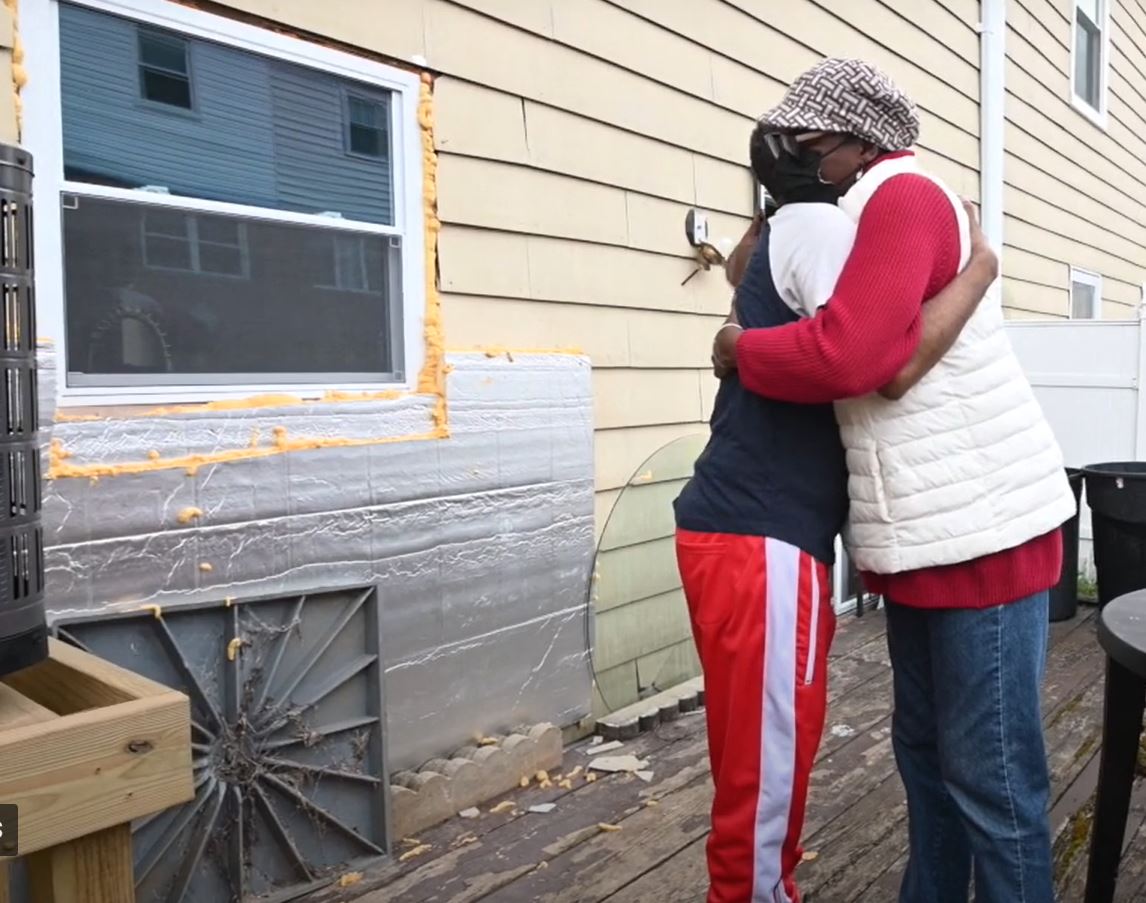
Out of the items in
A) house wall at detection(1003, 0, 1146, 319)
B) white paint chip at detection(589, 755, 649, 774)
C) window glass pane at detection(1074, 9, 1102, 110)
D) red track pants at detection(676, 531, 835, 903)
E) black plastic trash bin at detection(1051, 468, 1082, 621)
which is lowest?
white paint chip at detection(589, 755, 649, 774)

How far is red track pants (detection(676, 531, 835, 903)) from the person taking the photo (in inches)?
72.7

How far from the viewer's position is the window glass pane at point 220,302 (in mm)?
2418

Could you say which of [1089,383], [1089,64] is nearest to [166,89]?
[1089,383]

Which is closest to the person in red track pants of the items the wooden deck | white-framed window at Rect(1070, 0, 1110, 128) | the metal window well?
the wooden deck

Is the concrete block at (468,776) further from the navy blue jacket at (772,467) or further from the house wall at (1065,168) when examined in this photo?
the house wall at (1065,168)

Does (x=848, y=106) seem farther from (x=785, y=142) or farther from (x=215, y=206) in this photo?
(x=215, y=206)

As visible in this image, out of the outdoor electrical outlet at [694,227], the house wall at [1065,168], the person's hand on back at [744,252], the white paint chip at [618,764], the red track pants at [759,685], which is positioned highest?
the house wall at [1065,168]

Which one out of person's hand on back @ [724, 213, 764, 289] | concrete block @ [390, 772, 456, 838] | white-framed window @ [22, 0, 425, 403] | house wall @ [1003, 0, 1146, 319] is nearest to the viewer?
person's hand on back @ [724, 213, 764, 289]

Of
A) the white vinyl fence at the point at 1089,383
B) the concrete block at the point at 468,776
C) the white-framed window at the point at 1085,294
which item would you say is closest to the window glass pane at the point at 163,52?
the concrete block at the point at 468,776

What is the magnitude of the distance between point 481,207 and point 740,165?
165cm

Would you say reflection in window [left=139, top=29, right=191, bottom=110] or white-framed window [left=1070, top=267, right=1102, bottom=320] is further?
white-framed window [left=1070, top=267, right=1102, bottom=320]

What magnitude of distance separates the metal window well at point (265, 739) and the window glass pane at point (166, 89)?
119 centimetres

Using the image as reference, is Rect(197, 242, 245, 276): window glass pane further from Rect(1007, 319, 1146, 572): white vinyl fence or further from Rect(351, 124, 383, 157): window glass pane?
Rect(1007, 319, 1146, 572): white vinyl fence

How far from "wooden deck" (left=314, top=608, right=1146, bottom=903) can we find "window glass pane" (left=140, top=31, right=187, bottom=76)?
6.58ft
